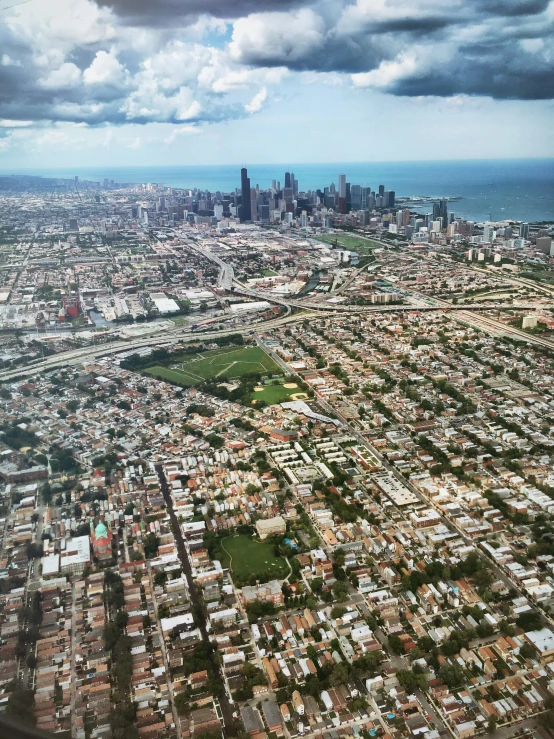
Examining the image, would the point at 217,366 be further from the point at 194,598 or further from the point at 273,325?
the point at 194,598

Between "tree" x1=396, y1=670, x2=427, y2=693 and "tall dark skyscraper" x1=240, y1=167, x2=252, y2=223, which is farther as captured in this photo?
"tall dark skyscraper" x1=240, y1=167, x2=252, y2=223

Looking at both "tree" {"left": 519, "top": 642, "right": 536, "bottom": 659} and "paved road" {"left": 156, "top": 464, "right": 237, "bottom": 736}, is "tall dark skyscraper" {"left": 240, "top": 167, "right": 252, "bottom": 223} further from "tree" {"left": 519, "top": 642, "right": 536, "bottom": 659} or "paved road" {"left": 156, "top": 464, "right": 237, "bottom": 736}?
"tree" {"left": 519, "top": 642, "right": 536, "bottom": 659}

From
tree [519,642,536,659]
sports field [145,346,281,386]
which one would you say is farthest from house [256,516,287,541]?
sports field [145,346,281,386]

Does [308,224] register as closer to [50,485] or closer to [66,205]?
[66,205]

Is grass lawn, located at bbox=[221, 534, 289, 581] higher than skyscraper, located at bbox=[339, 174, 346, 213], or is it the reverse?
skyscraper, located at bbox=[339, 174, 346, 213]

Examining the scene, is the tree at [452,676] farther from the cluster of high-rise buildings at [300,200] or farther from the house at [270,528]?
the cluster of high-rise buildings at [300,200]

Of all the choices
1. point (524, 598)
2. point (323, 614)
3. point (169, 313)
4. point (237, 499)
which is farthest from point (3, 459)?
point (169, 313)

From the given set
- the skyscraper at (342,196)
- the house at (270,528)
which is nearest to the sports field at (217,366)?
the house at (270,528)
